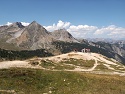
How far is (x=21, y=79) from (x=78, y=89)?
50.4ft

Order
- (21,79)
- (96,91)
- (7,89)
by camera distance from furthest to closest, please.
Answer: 1. (21,79)
2. (96,91)
3. (7,89)

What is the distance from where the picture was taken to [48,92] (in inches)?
1785

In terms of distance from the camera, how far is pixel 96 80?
62.2m

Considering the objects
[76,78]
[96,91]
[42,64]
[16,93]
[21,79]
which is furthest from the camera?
[42,64]

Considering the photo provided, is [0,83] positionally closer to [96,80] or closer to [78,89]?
[78,89]

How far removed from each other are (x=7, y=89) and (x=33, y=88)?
230 inches

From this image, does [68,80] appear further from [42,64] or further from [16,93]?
[42,64]

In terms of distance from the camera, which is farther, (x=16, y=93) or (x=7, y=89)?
(x=7, y=89)

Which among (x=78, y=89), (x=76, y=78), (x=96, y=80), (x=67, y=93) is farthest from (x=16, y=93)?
(x=96, y=80)

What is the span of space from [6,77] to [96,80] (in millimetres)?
25313

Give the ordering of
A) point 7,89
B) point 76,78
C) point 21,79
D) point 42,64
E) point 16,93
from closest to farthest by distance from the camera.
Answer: point 16,93 < point 7,89 < point 21,79 < point 76,78 < point 42,64

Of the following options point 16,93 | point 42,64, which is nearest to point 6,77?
point 16,93

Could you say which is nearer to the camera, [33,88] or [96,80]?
[33,88]

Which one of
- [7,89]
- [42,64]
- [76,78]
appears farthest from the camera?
[42,64]
